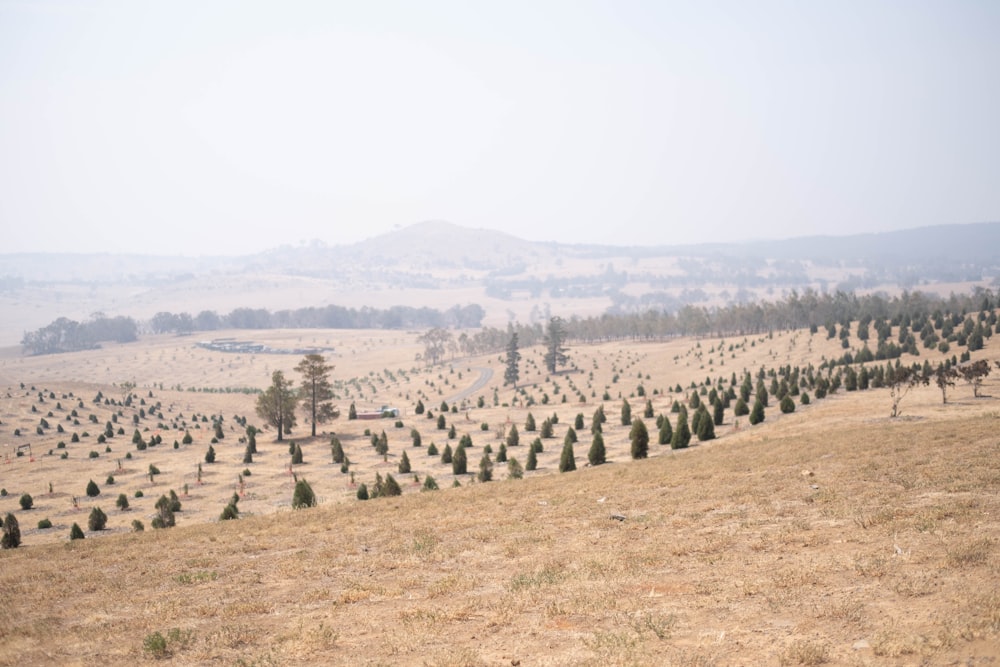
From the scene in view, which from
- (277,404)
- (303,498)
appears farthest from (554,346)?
(303,498)

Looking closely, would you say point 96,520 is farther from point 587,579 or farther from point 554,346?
point 554,346

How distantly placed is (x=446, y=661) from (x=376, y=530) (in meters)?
10.1

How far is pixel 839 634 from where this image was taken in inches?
344

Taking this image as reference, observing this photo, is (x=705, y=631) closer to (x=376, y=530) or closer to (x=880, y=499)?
(x=880, y=499)

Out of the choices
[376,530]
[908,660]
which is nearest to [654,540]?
[908,660]

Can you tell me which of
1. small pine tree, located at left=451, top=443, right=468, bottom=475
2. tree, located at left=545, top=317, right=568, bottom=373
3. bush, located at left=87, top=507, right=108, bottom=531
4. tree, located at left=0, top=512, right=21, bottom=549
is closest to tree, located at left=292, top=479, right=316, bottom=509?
tree, located at left=0, top=512, right=21, bottom=549

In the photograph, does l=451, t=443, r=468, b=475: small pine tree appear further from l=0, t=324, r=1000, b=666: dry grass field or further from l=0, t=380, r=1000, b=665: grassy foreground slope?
l=0, t=380, r=1000, b=665: grassy foreground slope

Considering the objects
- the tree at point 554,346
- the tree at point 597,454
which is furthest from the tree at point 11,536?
the tree at point 554,346

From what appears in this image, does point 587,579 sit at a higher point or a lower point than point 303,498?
higher

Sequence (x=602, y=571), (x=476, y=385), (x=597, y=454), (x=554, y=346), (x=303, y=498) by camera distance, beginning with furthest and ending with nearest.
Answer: (x=554, y=346) → (x=476, y=385) → (x=597, y=454) → (x=303, y=498) → (x=602, y=571)

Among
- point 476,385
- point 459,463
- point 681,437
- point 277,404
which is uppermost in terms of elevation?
point 681,437

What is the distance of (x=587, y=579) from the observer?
40.4 feet

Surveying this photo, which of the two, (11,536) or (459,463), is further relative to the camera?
(459,463)

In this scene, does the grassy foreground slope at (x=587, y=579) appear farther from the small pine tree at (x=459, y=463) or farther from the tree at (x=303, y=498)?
the small pine tree at (x=459, y=463)
